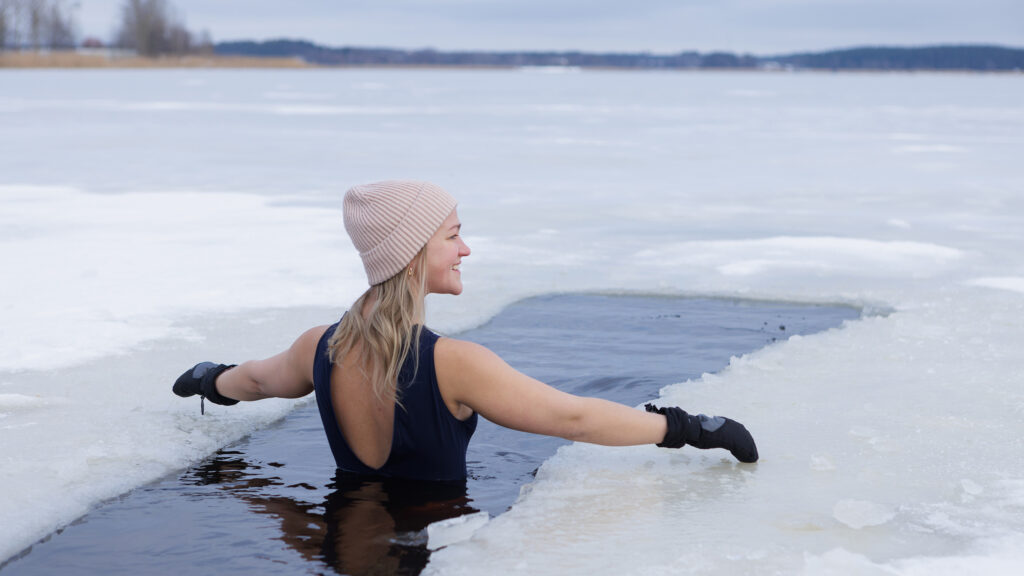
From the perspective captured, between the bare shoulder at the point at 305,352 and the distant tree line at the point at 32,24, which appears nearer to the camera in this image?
the bare shoulder at the point at 305,352

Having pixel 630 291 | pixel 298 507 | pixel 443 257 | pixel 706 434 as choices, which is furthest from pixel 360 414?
pixel 630 291

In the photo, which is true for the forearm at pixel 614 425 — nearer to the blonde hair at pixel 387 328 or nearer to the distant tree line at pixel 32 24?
the blonde hair at pixel 387 328

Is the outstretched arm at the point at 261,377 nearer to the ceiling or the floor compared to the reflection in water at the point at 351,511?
nearer to the ceiling

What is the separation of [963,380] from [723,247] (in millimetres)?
4168

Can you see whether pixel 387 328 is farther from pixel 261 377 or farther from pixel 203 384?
pixel 203 384

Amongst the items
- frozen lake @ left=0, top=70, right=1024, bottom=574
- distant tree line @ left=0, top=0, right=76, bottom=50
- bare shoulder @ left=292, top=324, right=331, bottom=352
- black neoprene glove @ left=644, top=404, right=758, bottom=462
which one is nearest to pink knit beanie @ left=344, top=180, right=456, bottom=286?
bare shoulder @ left=292, top=324, right=331, bottom=352

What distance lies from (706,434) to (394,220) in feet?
3.92

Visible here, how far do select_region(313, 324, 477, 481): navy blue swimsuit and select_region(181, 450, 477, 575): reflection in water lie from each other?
6 cm

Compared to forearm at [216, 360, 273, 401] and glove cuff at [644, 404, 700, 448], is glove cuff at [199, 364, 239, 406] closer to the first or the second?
forearm at [216, 360, 273, 401]

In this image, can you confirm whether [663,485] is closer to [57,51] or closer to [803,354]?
[803,354]

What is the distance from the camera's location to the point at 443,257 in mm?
3275

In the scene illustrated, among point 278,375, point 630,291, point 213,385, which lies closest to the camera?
point 278,375

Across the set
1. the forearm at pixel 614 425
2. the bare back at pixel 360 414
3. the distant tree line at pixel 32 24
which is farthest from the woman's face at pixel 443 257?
the distant tree line at pixel 32 24

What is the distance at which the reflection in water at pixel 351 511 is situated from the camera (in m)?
3.16
